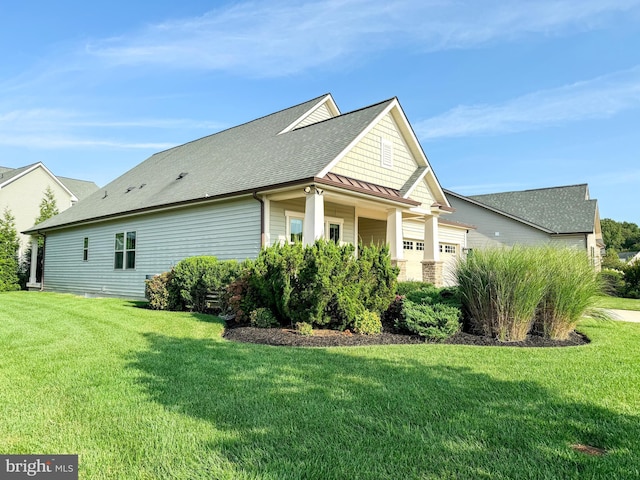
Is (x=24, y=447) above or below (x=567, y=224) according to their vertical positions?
below

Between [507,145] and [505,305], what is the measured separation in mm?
13282

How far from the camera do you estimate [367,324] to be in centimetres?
745

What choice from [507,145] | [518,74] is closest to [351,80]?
[518,74]

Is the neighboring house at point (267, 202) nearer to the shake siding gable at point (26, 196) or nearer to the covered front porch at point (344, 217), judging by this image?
the covered front porch at point (344, 217)

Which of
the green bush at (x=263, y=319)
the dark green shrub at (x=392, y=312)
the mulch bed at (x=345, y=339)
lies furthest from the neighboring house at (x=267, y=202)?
the mulch bed at (x=345, y=339)

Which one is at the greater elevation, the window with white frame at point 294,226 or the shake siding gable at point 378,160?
the shake siding gable at point 378,160

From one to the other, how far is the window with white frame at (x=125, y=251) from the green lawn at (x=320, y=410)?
996cm

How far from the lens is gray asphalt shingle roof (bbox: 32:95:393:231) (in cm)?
1166

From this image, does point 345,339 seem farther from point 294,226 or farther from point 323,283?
point 294,226

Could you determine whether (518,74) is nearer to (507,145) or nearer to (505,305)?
(507,145)

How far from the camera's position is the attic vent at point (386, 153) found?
1304 cm

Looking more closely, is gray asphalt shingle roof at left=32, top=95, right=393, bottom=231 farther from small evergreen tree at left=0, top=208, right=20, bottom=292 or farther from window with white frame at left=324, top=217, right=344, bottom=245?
window with white frame at left=324, top=217, right=344, bottom=245

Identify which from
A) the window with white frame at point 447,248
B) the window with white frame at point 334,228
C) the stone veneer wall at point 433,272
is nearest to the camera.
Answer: the window with white frame at point 334,228

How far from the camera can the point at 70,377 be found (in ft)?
14.1
